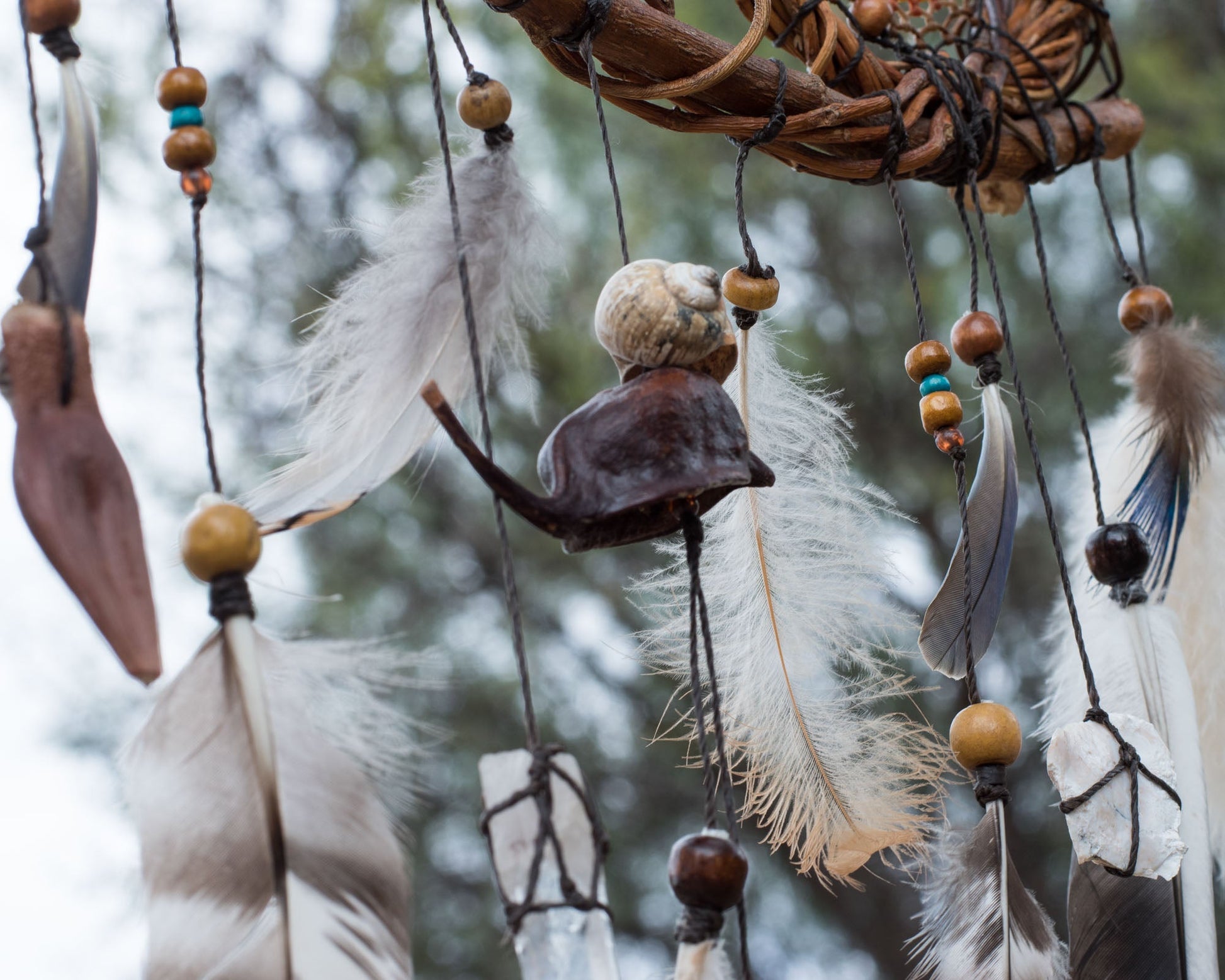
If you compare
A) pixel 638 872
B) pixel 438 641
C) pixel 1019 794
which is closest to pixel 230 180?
pixel 438 641

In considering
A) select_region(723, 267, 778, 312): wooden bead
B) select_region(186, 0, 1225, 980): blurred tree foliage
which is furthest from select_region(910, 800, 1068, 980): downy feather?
select_region(186, 0, 1225, 980): blurred tree foliage

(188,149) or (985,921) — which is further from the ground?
(188,149)

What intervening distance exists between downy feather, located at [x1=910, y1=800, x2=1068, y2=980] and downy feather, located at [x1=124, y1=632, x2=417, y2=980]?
0.30 m

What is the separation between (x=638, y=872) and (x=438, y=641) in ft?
1.59

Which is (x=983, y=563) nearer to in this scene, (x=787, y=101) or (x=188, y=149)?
(x=787, y=101)

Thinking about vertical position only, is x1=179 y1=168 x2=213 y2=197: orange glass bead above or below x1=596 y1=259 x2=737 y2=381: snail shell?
above

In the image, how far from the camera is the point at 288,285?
2.13 metres

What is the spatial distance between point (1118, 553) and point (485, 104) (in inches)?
17.7

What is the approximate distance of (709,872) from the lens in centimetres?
47

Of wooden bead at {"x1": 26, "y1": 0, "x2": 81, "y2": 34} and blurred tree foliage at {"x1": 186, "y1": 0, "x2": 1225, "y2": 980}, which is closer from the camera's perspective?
wooden bead at {"x1": 26, "y1": 0, "x2": 81, "y2": 34}

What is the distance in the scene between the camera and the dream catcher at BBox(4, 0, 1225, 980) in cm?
47

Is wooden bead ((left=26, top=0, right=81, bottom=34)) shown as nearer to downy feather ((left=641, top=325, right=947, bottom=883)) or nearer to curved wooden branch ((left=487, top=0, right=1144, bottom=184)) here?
curved wooden branch ((left=487, top=0, right=1144, bottom=184))

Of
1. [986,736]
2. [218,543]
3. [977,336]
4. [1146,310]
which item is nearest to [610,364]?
[1146,310]

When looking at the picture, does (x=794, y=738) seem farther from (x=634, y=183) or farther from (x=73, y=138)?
(x=634, y=183)
